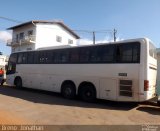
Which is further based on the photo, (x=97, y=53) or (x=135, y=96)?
(x=97, y=53)

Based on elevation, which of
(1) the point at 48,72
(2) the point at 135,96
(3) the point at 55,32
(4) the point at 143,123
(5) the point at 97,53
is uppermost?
(3) the point at 55,32

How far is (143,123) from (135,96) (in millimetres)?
2316

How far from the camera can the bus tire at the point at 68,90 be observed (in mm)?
13383

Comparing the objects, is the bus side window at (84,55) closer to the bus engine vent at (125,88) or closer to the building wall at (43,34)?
the bus engine vent at (125,88)

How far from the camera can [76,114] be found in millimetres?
9227

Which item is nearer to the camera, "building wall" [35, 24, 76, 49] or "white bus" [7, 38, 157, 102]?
"white bus" [7, 38, 157, 102]

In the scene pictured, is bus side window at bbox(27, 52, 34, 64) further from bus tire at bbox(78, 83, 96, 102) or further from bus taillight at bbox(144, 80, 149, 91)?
bus taillight at bbox(144, 80, 149, 91)

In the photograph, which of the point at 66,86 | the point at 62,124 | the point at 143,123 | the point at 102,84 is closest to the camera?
the point at 62,124

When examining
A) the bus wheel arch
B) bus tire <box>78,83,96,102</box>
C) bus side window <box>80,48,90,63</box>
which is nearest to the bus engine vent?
bus tire <box>78,83,96,102</box>

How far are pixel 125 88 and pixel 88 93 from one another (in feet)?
8.44

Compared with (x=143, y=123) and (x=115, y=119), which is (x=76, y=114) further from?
(x=143, y=123)

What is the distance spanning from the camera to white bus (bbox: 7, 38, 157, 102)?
1026 centimetres

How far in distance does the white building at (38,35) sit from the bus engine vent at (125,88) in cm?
2795

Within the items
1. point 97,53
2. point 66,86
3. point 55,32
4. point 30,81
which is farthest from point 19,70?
point 55,32
